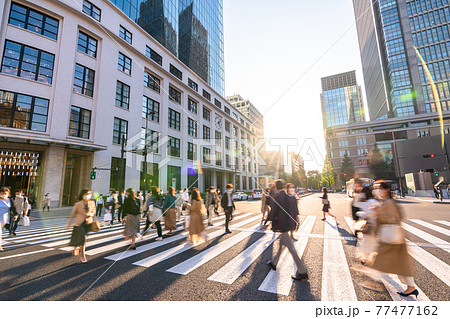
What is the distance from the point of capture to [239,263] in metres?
4.62

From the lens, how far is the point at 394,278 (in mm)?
3816

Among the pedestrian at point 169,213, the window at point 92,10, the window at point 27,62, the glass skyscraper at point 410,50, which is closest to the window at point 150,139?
the window at point 27,62

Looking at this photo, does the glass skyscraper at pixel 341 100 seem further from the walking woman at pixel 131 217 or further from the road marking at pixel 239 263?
the walking woman at pixel 131 217

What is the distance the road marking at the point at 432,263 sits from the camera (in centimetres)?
375

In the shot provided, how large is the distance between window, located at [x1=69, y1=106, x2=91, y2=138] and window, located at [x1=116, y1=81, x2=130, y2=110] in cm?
370

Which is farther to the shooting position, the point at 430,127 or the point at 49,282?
the point at 430,127

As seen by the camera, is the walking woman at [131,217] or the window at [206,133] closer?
the walking woman at [131,217]

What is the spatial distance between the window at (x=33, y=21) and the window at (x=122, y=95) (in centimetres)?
616

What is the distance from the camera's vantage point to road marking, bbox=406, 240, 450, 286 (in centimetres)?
375

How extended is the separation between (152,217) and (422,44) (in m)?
101

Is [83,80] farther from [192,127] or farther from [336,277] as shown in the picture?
[336,277]
